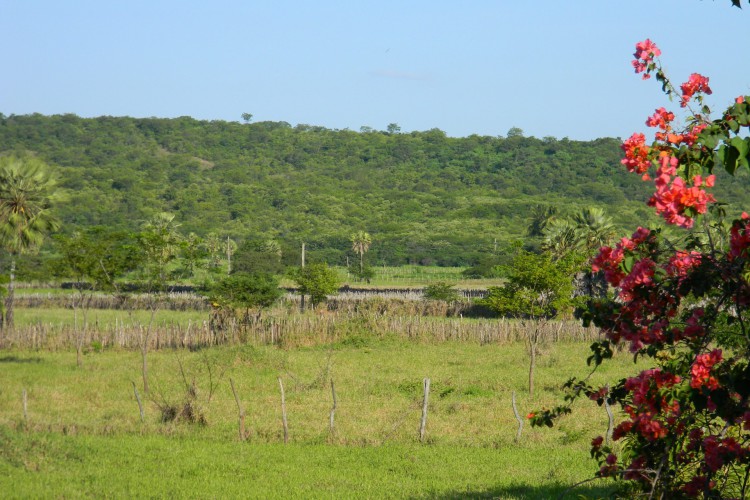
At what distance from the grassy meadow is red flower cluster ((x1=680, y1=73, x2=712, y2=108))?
581 cm

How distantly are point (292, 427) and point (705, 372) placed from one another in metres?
11.3

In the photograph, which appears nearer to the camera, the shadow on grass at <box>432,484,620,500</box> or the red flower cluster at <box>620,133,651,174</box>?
the red flower cluster at <box>620,133,651,174</box>

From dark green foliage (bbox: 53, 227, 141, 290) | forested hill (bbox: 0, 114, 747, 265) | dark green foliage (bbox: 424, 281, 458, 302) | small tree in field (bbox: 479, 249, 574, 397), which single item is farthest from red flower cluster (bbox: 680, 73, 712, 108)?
forested hill (bbox: 0, 114, 747, 265)

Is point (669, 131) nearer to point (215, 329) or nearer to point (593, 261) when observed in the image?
point (593, 261)

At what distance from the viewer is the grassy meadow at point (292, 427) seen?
10500mm

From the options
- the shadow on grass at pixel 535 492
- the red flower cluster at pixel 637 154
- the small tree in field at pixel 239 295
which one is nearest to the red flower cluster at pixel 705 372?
the red flower cluster at pixel 637 154

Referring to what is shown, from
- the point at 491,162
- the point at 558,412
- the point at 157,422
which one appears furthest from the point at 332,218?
the point at 558,412

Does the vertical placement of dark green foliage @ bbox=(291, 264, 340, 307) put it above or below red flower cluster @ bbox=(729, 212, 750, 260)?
below

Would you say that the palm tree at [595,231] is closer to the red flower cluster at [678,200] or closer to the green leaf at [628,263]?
the green leaf at [628,263]

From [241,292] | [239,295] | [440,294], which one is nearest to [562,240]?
[440,294]

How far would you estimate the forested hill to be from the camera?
94.5 m

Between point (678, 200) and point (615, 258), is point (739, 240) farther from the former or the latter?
point (615, 258)

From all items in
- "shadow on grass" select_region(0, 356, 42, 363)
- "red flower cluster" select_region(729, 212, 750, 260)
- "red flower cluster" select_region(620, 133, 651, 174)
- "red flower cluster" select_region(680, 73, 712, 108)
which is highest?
"red flower cluster" select_region(680, 73, 712, 108)

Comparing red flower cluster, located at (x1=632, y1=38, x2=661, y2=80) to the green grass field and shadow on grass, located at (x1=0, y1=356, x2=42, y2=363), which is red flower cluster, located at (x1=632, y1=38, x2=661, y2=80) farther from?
shadow on grass, located at (x1=0, y1=356, x2=42, y2=363)
